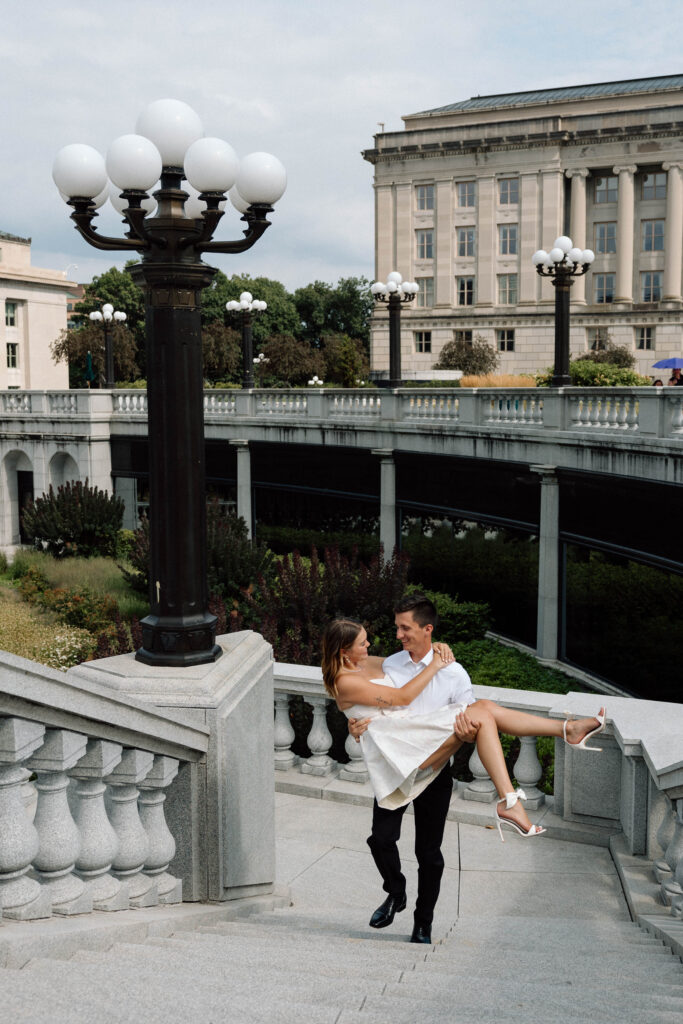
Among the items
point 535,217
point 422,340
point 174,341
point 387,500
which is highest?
point 535,217

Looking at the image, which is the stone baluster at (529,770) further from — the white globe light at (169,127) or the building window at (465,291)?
the building window at (465,291)

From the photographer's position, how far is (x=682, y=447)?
15008 mm

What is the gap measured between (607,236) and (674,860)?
233 ft

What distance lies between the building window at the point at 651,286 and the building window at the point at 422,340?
15516mm

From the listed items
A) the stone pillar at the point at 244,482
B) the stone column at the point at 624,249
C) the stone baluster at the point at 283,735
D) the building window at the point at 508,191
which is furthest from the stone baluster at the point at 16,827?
the building window at the point at 508,191

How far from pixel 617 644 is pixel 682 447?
4861 millimetres

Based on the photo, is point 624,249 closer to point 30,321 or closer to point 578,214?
point 578,214

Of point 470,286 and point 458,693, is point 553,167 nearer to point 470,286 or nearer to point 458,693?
point 470,286

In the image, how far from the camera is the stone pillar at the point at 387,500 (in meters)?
25.8

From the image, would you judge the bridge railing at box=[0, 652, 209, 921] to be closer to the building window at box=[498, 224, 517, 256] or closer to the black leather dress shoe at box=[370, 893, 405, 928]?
the black leather dress shoe at box=[370, 893, 405, 928]

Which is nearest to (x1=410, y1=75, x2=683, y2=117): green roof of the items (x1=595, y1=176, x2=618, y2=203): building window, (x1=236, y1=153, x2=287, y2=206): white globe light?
(x1=595, y1=176, x2=618, y2=203): building window

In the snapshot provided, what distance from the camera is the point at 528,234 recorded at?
230 feet

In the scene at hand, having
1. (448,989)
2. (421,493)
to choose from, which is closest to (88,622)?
(421,493)

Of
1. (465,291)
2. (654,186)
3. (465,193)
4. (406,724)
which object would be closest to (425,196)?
(465,193)
